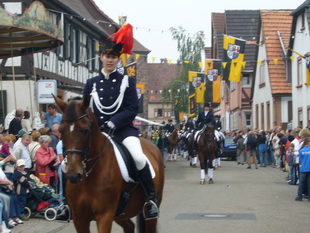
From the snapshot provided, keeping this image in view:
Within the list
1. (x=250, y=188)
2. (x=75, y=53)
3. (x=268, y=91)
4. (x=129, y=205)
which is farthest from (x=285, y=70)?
(x=129, y=205)

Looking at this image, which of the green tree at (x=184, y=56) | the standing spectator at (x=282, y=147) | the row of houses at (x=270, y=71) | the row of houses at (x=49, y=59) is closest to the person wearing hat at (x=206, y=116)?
the row of houses at (x=49, y=59)

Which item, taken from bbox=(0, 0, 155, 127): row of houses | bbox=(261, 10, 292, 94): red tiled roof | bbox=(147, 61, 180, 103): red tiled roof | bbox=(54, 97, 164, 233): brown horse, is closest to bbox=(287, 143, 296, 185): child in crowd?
bbox=(0, 0, 155, 127): row of houses

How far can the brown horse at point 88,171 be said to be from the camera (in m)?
6.72

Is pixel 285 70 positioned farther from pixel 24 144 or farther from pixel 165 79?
pixel 165 79

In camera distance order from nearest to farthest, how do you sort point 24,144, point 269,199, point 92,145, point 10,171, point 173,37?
point 92,145, point 10,171, point 24,144, point 269,199, point 173,37

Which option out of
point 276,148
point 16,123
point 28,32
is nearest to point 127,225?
point 16,123

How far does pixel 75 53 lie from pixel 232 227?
2478 centimetres

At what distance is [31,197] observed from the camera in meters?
14.2

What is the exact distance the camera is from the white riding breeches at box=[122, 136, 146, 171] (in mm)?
7883

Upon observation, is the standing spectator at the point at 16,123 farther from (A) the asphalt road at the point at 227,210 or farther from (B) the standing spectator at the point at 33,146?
(A) the asphalt road at the point at 227,210

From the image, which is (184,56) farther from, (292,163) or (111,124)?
(111,124)

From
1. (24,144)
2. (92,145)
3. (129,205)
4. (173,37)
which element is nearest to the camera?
(92,145)

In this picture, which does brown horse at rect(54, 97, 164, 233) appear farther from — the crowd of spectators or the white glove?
the crowd of spectators

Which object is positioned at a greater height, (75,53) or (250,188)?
(75,53)
